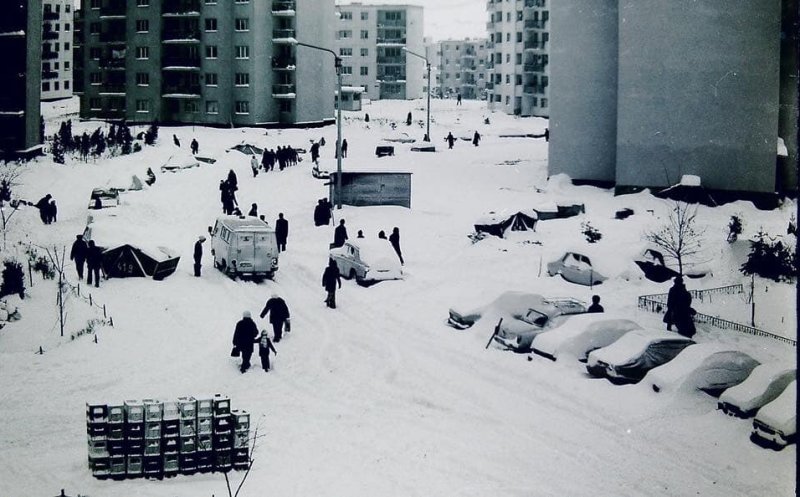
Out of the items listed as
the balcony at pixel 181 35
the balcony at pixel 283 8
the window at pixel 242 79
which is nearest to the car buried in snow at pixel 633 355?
the window at pixel 242 79

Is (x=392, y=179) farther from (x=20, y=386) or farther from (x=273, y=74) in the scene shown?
(x=273, y=74)

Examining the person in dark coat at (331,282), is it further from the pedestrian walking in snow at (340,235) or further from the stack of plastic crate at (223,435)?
the stack of plastic crate at (223,435)

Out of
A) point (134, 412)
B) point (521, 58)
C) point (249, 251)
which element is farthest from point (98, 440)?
point (521, 58)

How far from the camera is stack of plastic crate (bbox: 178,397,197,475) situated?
1261 centimetres

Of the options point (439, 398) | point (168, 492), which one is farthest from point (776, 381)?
point (168, 492)

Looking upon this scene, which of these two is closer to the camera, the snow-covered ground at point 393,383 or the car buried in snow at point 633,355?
the snow-covered ground at point 393,383

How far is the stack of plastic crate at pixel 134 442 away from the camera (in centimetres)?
1246

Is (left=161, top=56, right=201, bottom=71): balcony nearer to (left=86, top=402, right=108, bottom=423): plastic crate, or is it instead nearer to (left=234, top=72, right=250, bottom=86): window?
(left=234, top=72, right=250, bottom=86): window

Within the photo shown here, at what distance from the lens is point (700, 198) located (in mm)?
39906

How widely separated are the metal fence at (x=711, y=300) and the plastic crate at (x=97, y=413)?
49.5 ft

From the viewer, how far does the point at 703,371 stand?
15.9 meters

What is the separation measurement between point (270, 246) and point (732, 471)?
16565 millimetres

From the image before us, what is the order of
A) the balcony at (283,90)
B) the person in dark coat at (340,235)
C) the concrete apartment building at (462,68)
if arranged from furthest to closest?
the concrete apartment building at (462,68), the balcony at (283,90), the person in dark coat at (340,235)

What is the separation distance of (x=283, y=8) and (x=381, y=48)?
55.9 m
